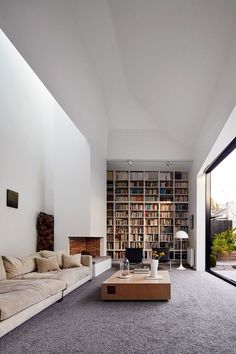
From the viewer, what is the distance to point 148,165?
14.5 m

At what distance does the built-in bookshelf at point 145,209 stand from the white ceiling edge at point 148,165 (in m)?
0.14

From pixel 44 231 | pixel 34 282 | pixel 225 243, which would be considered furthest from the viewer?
pixel 225 243

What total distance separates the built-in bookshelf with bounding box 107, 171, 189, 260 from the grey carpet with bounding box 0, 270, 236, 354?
7.14 metres

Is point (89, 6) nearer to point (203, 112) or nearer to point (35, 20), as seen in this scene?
point (35, 20)

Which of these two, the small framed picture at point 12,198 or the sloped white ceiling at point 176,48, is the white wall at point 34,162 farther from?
the sloped white ceiling at point 176,48

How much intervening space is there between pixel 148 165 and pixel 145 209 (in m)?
1.48

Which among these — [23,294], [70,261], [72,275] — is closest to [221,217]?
[70,261]

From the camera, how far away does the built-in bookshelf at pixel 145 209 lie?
14773mm

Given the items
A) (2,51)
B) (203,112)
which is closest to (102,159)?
(203,112)

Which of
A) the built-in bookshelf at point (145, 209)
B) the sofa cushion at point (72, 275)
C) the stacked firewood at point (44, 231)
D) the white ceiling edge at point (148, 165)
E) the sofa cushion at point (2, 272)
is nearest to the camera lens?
the sofa cushion at point (2, 272)

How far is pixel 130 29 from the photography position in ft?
25.0

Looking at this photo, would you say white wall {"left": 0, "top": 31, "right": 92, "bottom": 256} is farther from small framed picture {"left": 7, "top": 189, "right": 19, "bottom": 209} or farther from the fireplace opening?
the fireplace opening

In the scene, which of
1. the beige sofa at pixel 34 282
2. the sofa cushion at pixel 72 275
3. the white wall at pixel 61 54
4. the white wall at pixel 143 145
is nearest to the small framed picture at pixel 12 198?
the beige sofa at pixel 34 282

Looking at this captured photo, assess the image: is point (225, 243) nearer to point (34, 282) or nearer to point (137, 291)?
point (137, 291)
